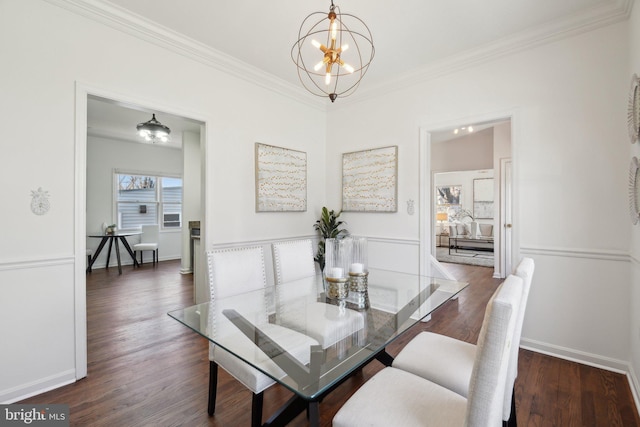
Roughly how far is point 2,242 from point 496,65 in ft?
13.6

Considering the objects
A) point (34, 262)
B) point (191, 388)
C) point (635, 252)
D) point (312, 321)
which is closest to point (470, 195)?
point (635, 252)

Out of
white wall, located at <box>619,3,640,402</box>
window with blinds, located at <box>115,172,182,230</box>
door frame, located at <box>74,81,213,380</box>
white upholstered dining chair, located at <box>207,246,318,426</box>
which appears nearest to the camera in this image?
white upholstered dining chair, located at <box>207,246,318,426</box>

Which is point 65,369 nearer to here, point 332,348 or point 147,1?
point 332,348

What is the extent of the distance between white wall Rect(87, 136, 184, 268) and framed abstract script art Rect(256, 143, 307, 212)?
307 centimetres

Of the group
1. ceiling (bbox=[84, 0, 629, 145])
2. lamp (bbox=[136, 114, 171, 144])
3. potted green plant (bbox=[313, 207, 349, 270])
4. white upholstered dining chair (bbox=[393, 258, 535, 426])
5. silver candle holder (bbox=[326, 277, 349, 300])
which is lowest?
white upholstered dining chair (bbox=[393, 258, 535, 426])

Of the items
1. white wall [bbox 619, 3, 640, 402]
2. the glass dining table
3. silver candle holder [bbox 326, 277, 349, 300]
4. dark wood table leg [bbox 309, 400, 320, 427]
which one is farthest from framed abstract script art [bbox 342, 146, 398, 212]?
dark wood table leg [bbox 309, 400, 320, 427]

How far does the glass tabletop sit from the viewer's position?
1155mm

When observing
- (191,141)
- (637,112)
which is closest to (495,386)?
(637,112)

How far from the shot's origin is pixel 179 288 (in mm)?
4602

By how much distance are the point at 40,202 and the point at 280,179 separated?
→ 2150 mm

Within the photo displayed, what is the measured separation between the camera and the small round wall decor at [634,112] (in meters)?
1.83

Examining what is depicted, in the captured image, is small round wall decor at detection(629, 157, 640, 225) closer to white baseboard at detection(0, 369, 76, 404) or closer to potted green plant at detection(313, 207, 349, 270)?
potted green plant at detection(313, 207, 349, 270)

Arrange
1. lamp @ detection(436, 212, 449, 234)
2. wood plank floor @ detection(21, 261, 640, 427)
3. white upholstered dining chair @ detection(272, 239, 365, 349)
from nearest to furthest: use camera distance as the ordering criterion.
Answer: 1. white upholstered dining chair @ detection(272, 239, 365, 349)
2. wood plank floor @ detection(21, 261, 640, 427)
3. lamp @ detection(436, 212, 449, 234)

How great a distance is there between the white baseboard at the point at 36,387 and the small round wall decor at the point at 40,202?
1.14 m
